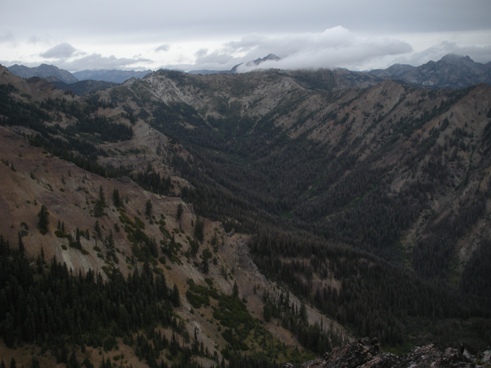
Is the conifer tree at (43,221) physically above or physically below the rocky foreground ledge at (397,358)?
above

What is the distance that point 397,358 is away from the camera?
56438 mm

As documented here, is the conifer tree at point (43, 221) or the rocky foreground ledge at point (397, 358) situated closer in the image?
the rocky foreground ledge at point (397, 358)

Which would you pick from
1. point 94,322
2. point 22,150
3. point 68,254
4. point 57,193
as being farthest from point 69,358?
point 22,150

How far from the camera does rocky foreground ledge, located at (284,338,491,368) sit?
Result: 161ft

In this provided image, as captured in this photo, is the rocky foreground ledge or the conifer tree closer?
the rocky foreground ledge

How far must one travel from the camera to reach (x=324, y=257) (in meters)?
190

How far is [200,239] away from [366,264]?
98136 mm

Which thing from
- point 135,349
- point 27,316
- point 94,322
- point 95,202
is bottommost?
point 135,349

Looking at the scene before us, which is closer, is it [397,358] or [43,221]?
[397,358]

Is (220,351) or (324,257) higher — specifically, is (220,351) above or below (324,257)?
above

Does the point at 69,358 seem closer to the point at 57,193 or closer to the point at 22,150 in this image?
the point at 57,193

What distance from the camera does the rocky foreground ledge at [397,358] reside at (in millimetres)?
48981

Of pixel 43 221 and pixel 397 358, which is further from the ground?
pixel 43 221

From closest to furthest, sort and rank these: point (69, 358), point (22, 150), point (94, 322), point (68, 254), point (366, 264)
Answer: point (69, 358) → point (94, 322) → point (68, 254) → point (22, 150) → point (366, 264)
